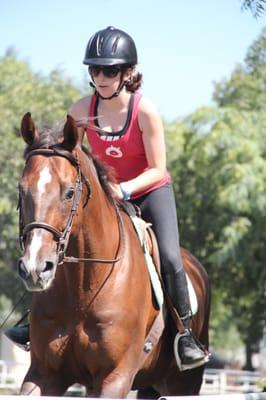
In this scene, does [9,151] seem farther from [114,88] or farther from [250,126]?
[114,88]

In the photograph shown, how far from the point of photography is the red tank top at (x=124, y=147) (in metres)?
7.18

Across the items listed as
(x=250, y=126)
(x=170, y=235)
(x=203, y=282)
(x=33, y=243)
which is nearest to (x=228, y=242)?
(x=250, y=126)

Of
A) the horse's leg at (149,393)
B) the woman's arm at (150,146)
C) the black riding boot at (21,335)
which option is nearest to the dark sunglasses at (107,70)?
the woman's arm at (150,146)

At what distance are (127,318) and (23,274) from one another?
127 centimetres

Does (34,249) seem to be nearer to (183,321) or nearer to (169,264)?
(169,264)

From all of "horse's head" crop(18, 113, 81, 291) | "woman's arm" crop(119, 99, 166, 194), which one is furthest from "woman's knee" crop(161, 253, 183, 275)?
"horse's head" crop(18, 113, 81, 291)

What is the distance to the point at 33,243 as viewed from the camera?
5.77 m

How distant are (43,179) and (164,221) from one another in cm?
193

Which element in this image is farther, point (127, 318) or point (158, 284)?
point (158, 284)

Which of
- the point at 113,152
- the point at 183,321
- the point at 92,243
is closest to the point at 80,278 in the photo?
the point at 92,243

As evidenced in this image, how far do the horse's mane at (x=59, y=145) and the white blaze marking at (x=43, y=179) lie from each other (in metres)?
0.27

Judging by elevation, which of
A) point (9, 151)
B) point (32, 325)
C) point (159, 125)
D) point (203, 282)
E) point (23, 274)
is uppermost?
point (159, 125)

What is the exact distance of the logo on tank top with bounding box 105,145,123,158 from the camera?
7.28 metres

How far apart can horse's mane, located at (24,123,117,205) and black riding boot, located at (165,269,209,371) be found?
0.91 m
